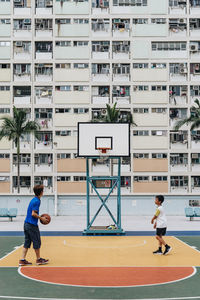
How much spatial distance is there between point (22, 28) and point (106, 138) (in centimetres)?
3061

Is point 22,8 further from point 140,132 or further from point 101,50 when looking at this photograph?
point 140,132

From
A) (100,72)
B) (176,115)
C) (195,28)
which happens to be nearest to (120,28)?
A: (100,72)

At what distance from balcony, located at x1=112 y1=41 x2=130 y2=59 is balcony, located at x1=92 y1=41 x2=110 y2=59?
64cm

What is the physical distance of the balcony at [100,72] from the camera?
4547 cm

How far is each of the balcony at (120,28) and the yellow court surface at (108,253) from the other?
1274 inches

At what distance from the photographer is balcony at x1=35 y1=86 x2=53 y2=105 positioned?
148ft

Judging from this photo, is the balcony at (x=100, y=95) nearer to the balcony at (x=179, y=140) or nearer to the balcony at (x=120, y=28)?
the balcony at (x=120, y=28)

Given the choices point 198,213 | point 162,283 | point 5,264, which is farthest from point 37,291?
point 198,213

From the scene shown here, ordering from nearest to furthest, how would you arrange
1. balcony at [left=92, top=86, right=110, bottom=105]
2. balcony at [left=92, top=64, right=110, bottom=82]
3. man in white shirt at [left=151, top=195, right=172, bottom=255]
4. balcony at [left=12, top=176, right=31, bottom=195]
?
1. man in white shirt at [left=151, top=195, right=172, bottom=255]
2. balcony at [left=12, top=176, right=31, bottom=195]
3. balcony at [left=92, top=86, right=110, bottom=105]
4. balcony at [left=92, top=64, right=110, bottom=82]

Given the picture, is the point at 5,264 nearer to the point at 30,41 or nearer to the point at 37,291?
the point at 37,291

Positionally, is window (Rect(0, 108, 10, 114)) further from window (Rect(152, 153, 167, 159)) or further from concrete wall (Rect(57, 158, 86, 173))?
window (Rect(152, 153, 167, 159))

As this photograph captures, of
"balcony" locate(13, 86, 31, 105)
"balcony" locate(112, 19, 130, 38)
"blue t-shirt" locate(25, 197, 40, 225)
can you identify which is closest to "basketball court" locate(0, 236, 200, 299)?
"blue t-shirt" locate(25, 197, 40, 225)

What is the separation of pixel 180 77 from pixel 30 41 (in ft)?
53.8

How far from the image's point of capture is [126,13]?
46.2 metres
